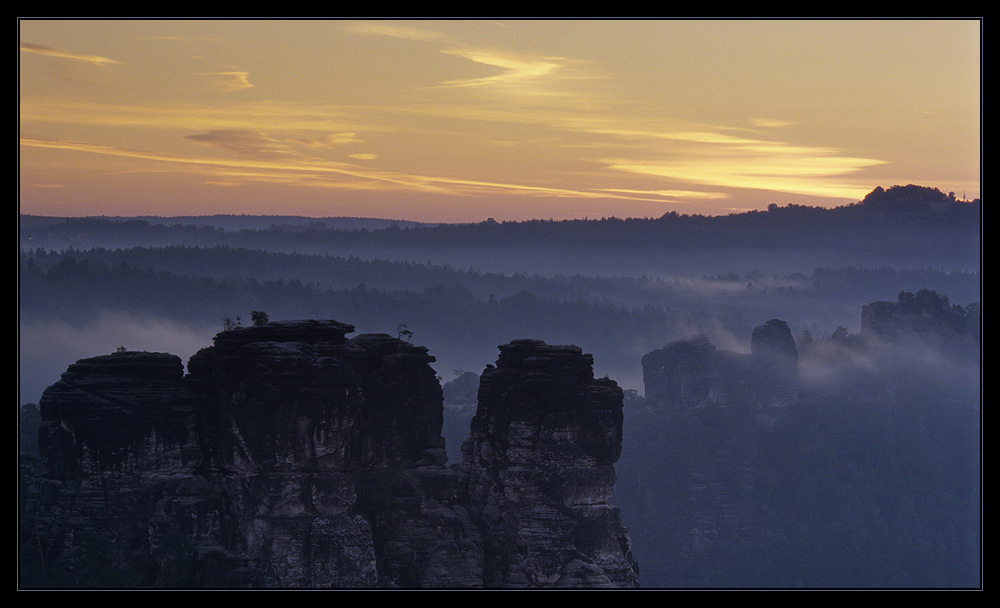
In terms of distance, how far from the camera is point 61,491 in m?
134

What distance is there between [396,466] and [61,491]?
25.9m

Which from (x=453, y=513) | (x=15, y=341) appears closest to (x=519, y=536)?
(x=453, y=513)

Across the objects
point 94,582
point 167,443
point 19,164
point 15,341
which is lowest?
point 94,582

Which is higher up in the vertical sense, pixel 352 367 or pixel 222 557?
pixel 352 367

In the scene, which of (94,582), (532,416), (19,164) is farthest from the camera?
(532,416)

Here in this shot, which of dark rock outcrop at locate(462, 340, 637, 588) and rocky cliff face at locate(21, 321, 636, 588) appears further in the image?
dark rock outcrop at locate(462, 340, 637, 588)

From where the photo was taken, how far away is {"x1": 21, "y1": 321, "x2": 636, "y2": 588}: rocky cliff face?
5074 inches

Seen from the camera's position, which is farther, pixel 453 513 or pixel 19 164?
pixel 453 513

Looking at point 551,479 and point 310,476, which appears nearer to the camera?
point 310,476

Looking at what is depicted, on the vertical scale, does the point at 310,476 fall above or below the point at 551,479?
above

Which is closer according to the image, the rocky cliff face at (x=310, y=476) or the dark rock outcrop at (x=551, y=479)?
the rocky cliff face at (x=310, y=476)

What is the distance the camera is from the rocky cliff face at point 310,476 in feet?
423

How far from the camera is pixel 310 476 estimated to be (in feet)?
426

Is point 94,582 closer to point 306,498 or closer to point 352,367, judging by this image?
point 306,498
